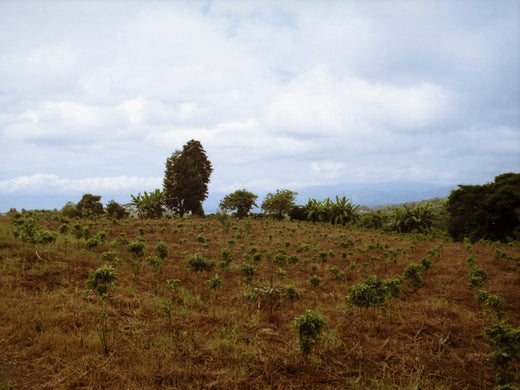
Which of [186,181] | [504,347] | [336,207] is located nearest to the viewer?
[504,347]

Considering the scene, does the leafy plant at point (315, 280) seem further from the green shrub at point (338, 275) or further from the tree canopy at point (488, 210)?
the tree canopy at point (488, 210)

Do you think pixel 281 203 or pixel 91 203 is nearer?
pixel 91 203

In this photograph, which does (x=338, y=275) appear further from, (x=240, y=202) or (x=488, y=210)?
(x=240, y=202)

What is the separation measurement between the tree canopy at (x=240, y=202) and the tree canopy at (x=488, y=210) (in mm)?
24838

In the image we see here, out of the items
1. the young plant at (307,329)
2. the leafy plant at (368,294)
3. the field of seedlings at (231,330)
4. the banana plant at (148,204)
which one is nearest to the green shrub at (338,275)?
the field of seedlings at (231,330)

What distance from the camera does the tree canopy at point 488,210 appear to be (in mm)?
21172

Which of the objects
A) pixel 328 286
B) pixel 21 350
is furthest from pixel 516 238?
pixel 21 350

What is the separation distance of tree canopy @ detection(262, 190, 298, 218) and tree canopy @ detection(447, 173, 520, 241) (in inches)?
790

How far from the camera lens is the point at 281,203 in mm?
39688

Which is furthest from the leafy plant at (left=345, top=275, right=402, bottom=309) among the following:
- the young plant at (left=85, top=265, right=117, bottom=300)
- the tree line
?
the tree line

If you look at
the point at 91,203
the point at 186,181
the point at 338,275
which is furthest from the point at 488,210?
the point at 91,203

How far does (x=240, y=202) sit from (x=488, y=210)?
28.1 meters

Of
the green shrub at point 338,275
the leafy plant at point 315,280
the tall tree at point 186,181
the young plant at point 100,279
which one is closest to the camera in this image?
the young plant at point 100,279

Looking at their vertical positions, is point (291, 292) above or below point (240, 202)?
below
